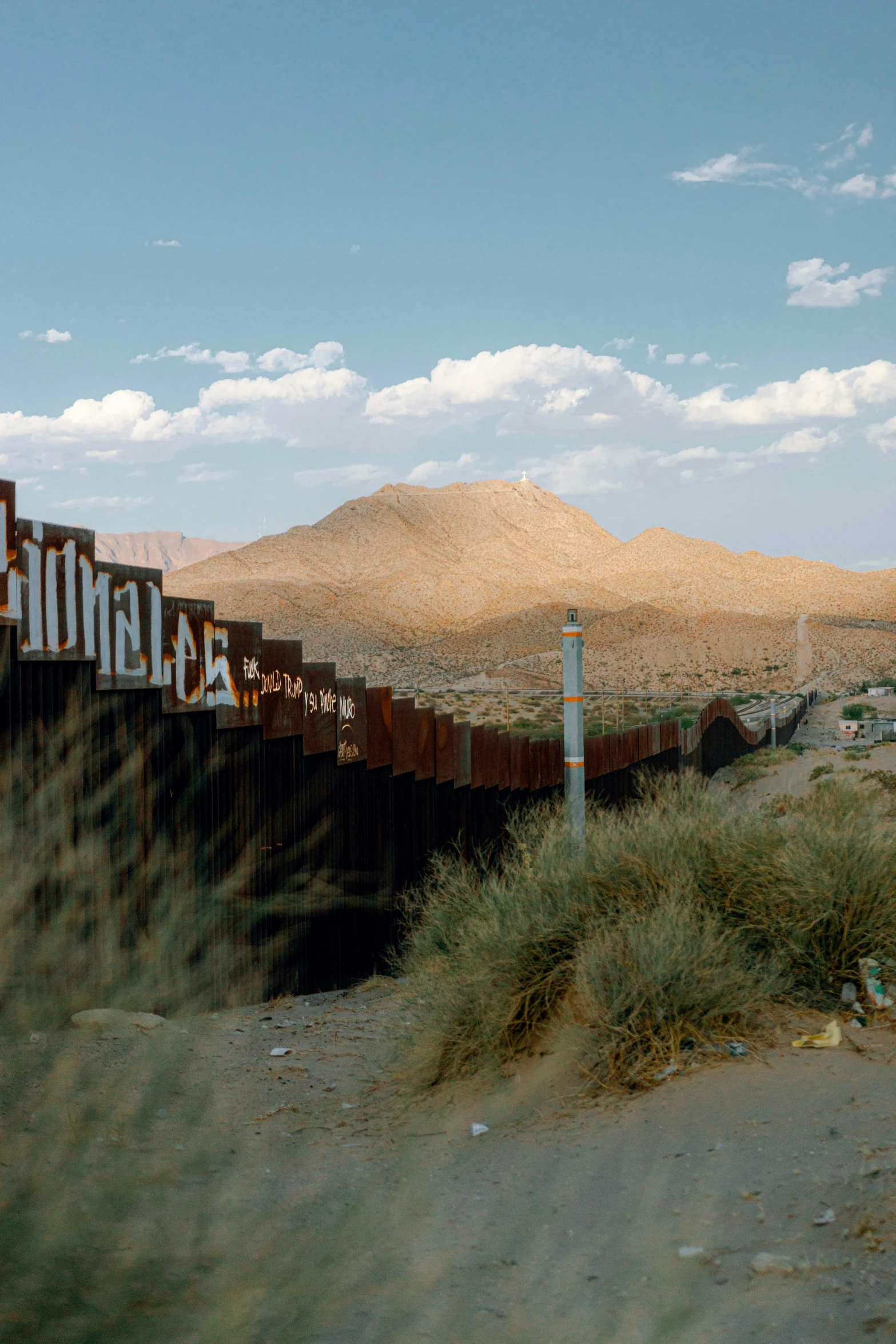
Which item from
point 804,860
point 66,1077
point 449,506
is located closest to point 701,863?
point 804,860

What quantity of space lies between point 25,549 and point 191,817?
9.05ft

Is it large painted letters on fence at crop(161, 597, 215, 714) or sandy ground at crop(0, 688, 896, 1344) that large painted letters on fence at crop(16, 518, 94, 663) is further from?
sandy ground at crop(0, 688, 896, 1344)

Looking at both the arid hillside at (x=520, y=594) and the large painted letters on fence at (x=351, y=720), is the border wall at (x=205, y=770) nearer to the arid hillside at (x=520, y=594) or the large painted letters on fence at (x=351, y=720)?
the large painted letters on fence at (x=351, y=720)

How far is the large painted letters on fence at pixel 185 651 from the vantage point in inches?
331

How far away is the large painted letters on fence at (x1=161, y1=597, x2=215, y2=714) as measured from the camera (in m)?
8.41

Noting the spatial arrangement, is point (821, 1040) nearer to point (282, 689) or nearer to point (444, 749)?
point (282, 689)

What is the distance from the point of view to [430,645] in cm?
10694

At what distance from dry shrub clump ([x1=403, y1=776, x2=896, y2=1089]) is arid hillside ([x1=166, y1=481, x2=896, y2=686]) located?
219ft

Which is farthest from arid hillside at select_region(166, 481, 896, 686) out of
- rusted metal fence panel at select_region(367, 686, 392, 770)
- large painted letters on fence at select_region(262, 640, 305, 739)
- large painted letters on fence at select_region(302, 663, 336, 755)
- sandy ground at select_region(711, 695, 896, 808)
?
large painted letters on fence at select_region(262, 640, 305, 739)

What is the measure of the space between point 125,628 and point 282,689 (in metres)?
2.33

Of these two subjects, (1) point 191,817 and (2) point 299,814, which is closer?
(1) point 191,817

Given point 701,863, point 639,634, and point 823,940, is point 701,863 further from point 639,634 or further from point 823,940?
point 639,634

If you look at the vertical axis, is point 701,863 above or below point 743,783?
above

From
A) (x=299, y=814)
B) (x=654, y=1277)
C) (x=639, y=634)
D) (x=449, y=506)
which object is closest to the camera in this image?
(x=654, y=1277)
